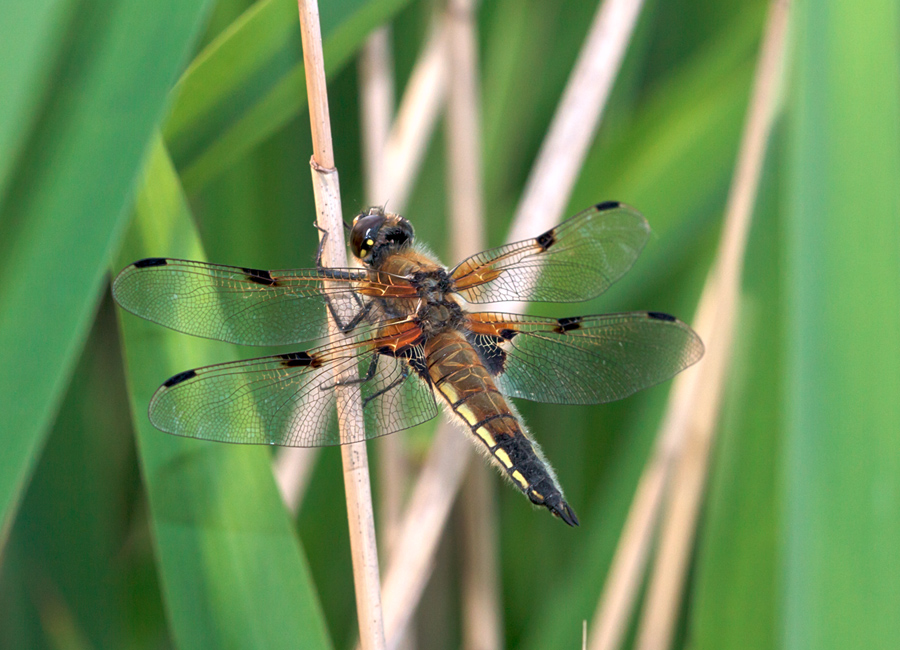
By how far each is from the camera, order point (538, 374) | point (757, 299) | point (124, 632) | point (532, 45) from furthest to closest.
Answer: point (532, 45) → point (124, 632) → point (538, 374) → point (757, 299)

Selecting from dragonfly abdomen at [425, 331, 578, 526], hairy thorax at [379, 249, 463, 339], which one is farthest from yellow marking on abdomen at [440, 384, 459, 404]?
hairy thorax at [379, 249, 463, 339]

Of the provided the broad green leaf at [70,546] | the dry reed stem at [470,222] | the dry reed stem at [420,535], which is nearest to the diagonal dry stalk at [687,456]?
the dry reed stem at [470,222]

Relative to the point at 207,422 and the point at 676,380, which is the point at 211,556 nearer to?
the point at 207,422

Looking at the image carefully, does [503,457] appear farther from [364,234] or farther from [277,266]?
[277,266]

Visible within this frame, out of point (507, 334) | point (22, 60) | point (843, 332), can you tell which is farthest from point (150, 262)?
point (843, 332)

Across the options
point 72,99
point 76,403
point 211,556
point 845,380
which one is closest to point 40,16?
point 72,99

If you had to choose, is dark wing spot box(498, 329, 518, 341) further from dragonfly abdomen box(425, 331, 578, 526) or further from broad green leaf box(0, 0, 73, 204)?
broad green leaf box(0, 0, 73, 204)
